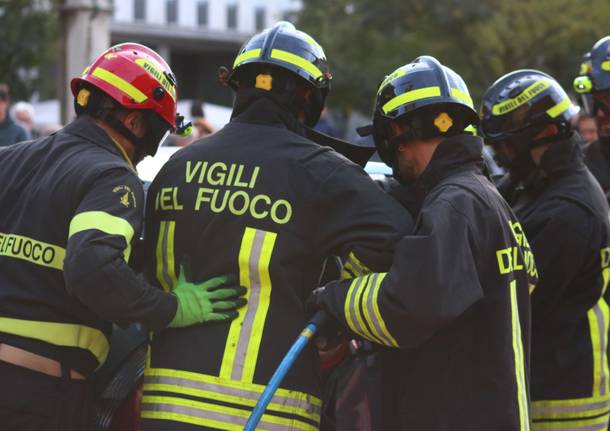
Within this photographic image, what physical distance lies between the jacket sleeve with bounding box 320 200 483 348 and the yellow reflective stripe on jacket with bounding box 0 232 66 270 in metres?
1.01

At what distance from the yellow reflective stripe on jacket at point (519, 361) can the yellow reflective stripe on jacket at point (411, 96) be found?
68 cm

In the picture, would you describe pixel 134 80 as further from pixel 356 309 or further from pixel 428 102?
pixel 356 309

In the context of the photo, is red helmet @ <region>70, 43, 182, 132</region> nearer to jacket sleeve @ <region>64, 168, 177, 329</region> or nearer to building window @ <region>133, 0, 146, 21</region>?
jacket sleeve @ <region>64, 168, 177, 329</region>

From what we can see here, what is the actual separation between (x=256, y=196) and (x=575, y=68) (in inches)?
1067

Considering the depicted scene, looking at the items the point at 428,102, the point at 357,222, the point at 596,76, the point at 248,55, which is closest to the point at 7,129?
the point at 596,76

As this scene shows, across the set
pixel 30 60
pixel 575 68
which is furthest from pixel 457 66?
pixel 30 60

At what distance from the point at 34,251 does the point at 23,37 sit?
2273cm

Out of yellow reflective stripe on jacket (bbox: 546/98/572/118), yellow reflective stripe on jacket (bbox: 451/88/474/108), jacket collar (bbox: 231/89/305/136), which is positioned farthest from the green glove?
yellow reflective stripe on jacket (bbox: 546/98/572/118)

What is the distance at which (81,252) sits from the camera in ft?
10.5

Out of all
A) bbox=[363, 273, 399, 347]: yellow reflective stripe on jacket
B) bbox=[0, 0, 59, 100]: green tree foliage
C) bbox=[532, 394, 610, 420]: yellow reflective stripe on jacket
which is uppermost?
bbox=[0, 0, 59, 100]: green tree foliage

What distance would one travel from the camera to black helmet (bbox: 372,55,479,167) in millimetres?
3439

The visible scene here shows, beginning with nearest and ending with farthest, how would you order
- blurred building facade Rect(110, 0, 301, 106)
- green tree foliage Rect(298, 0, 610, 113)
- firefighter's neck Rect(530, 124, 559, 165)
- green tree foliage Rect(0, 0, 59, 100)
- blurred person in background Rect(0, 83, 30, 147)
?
firefighter's neck Rect(530, 124, 559, 165)
blurred person in background Rect(0, 83, 30, 147)
green tree foliage Rect(0, 0, 59, 100)
green tree foliage Rect(298, 0, 610, 113)
blurred building facade Rect(110, 0, 301, 106)

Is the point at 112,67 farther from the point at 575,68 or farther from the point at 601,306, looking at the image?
the point at 575,68

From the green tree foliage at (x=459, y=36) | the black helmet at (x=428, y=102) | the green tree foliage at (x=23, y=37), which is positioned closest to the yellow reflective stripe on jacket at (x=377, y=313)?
the black helmet at (x=428, y=102)
